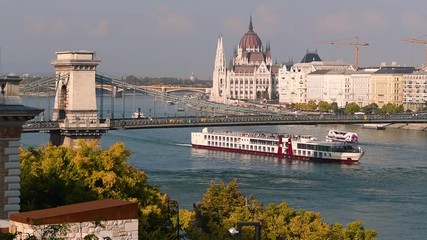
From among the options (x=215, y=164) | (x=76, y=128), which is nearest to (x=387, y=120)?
(x=215, y=164)

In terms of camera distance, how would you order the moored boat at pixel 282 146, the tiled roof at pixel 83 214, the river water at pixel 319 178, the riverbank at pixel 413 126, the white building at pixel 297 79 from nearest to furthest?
the tiled roof at pixel 83 214 → the river water at pixel 319 178 → the moored boat at pixel 282 146 → the riverbank at pixel 413 126 → the white building at pixel 297 79

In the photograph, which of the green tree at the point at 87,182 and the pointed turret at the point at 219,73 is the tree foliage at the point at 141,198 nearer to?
the green tree at the point at 87,182

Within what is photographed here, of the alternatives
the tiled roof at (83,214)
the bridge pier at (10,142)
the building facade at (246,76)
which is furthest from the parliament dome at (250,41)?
the tiled roof at (83,214)


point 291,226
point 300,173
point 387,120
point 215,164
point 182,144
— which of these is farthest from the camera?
point 182,144

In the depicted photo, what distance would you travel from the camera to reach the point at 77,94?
33531 mm

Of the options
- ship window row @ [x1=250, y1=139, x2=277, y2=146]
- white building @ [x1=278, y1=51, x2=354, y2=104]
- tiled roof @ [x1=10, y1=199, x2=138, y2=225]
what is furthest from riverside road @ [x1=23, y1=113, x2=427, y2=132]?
white building @ [x1=278, y1=51, x2=354, y2=104]

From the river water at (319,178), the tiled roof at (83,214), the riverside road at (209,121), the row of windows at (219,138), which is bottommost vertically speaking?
the river water at (319,178)

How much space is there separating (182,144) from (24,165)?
116 feet

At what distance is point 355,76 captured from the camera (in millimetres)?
94438

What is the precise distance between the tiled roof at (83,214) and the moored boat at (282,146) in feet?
114

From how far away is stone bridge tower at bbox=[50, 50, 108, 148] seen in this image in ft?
109

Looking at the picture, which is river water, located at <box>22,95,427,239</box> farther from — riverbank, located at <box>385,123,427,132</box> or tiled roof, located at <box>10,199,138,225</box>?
tiled roof, located at <box>10,199,138,225</box>

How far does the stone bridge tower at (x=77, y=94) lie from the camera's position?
109 feet

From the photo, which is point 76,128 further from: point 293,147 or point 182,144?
point 182,144
